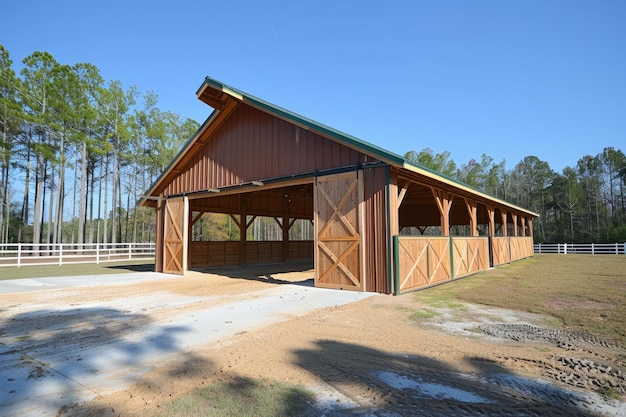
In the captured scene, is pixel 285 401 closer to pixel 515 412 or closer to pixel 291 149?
pixel 515 412

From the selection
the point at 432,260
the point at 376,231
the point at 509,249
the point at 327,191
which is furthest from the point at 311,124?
the point at 509,249

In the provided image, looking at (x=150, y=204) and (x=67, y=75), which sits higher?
(x=67, y=75)

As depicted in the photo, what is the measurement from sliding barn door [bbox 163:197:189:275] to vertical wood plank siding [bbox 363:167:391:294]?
27.3 ft

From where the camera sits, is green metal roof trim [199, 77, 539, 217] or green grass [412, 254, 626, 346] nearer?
green grass [412, 254, 626, 346]

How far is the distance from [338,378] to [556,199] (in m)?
53.2

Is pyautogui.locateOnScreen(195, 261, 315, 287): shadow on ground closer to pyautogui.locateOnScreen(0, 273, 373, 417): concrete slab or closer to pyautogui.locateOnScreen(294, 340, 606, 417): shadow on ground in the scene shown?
pyautogui.locateOnScreen(0, 273, 373, 417): concrete slab

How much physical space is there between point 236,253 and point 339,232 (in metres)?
11.4

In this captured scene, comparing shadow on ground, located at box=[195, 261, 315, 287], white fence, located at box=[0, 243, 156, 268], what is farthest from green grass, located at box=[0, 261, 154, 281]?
shadow on ground, located at box=[195, 261, 315, 287]

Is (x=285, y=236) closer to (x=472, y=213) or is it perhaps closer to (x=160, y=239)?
(x=160, y=239)

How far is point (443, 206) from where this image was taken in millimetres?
11461

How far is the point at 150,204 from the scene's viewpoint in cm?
1667

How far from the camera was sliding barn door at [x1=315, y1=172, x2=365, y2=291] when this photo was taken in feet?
29.0

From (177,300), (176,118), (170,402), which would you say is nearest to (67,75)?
(176,118)

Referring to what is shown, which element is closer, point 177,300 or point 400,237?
point 177,300
